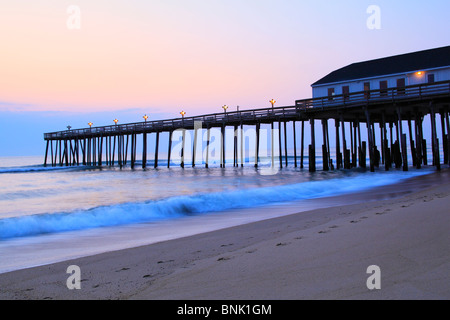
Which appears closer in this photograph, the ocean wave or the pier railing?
the ocean wave

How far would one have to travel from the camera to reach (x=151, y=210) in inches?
440

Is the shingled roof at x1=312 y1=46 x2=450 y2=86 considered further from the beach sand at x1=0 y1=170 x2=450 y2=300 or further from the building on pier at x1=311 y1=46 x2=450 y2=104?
the beach sand at x1=0 y1=170 x2=450 y2=300

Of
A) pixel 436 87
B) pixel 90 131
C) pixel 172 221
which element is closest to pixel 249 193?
pixel 172 221

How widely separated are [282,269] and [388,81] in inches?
1037

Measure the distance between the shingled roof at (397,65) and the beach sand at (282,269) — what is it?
23447 mm

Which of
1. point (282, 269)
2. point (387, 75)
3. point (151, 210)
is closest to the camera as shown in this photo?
point (282, 269)

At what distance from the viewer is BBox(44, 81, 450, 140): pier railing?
21.9 m

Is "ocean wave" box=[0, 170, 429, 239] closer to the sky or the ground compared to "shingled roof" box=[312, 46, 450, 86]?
closer to the ground

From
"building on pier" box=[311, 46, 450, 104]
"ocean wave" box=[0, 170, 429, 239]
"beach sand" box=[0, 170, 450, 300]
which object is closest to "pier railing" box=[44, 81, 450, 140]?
"building on pier" box=[311, 46, 450, 104]

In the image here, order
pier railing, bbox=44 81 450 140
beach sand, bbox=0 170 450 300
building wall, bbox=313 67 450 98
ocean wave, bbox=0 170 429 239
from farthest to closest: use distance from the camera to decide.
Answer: building wall, bbox=313 67 450 98 < pier railing, bbox=44 81 450 140 < ocean wave, bbox=0 170 429 239 < beach sand, bbox=0 170 450 300

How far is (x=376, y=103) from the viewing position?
76.5ft

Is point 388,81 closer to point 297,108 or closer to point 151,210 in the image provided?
point 297,108

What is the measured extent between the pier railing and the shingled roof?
1541 mm

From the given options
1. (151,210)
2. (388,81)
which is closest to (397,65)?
(388,81)
